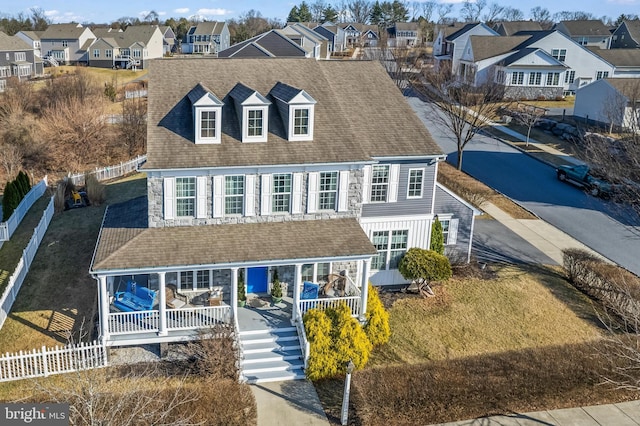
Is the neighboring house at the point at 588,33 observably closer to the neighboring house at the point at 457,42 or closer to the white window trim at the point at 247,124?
the neighboring house at the point at 457,42

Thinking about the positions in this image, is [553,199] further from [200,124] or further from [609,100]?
[200,124]

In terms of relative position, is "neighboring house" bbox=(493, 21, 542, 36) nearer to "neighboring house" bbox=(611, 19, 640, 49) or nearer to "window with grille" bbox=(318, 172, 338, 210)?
"neighboring house" bbox=(611, 19, 640, 49)

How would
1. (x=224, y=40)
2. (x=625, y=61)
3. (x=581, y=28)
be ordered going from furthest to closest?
1. (x=224, y=40)
2. (x=581, y=28)
3. (x=625, y=61)

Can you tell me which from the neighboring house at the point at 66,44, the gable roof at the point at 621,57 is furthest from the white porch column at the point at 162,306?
the neighboring house at the point at 66,44

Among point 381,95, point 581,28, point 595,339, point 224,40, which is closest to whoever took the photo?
point 595,339

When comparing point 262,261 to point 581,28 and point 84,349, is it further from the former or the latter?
point 581,28

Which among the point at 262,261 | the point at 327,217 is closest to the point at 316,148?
the point at 327,217

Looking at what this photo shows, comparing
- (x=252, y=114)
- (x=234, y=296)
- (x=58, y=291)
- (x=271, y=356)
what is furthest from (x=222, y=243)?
(x=58, y=291)
